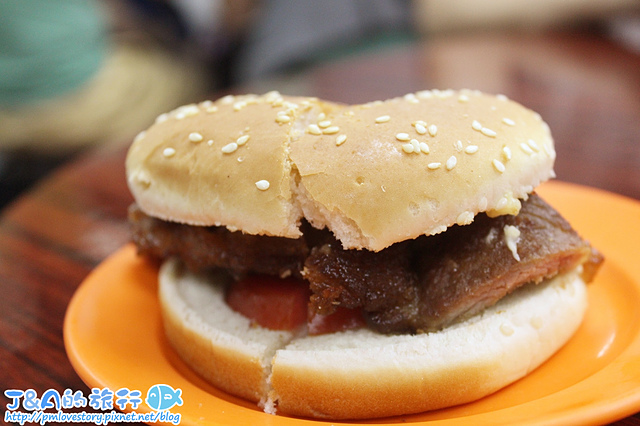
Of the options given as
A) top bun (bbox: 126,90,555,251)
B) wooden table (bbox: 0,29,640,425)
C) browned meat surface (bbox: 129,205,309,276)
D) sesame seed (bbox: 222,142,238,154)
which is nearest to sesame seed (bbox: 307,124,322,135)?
top bun (bbox: 126,90,555,251)

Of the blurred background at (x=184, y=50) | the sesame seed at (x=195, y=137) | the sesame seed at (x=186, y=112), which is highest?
the sesame seed at (x=195, y=137)

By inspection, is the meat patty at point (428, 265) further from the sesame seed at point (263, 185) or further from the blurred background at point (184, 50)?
the blurred background at point (184, 50)

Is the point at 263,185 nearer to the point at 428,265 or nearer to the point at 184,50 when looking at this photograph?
the point at 428,265

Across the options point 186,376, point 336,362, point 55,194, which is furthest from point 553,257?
point 55,194

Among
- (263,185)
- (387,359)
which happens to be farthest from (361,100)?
(387,359)

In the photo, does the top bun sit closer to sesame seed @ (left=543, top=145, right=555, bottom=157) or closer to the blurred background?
sesame seed @ (left=543, top=145, right=555, bottom=157)

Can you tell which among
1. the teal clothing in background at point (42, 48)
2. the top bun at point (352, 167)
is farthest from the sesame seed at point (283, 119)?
the teal clothing in background at point (42, 48)

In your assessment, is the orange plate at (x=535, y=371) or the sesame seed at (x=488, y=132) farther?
the sesame seed at (x=488, y=132)
